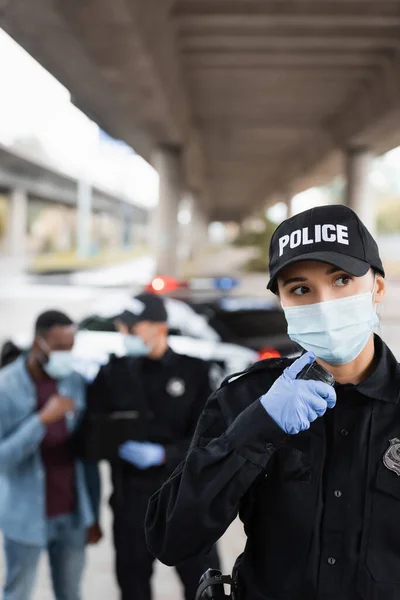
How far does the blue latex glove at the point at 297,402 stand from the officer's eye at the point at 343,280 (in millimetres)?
271

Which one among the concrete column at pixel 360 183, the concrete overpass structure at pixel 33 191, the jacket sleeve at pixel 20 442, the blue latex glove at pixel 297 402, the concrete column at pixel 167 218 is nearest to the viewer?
the blue latex glove at pixel 297 402

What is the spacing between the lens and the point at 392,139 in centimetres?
1791

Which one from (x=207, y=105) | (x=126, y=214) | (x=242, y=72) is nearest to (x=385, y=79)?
(x=242, y=72)

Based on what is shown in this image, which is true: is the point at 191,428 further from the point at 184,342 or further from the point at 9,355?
the point at 184,342

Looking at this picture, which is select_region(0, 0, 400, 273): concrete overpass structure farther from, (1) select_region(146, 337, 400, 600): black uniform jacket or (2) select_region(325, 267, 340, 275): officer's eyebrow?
(1) select_region(146, 337, 400, 600): black uniform jacket

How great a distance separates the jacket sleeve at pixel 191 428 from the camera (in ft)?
10.2

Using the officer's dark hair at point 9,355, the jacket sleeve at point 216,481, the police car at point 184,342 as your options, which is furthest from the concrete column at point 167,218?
the jacket sleeve at point 216,481

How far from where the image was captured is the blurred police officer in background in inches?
123

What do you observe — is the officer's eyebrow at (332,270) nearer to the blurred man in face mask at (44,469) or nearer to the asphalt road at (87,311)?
the asphalt road at (87,311)

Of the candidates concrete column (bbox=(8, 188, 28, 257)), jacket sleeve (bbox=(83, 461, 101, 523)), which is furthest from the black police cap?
concrete column (bbox=(8, 188, 28, 257))

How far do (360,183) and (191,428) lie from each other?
17331 millimetres

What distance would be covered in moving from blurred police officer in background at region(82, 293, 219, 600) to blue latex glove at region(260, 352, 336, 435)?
5.46 ft

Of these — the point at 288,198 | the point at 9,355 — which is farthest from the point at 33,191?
the point at 9,355

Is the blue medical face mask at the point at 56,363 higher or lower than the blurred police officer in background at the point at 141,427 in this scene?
higher
